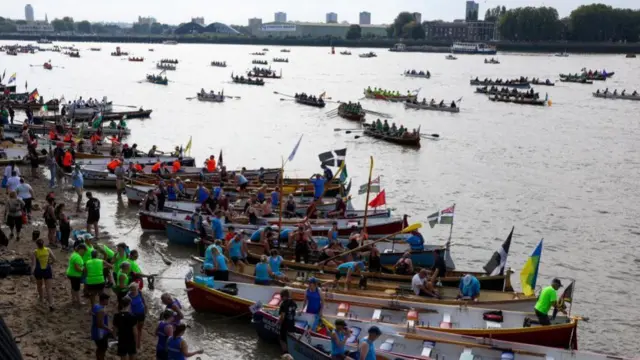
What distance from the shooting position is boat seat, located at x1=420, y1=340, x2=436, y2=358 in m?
13.3

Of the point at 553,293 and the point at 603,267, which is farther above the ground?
the point at 553,293

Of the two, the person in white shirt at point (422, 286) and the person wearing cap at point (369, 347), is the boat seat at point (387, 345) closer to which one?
the person wearing cap at point (369, 347)

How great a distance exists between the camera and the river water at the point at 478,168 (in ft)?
67.4

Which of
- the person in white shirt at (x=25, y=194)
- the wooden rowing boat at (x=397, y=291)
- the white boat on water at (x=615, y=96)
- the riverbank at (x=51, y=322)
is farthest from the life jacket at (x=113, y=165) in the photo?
the white boat on water at (x=615, y=96)

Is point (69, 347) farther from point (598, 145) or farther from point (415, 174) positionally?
point (598, 145)

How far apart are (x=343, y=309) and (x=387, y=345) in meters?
2.05

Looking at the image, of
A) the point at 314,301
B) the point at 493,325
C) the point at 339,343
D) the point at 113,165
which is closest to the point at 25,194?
the point at 113,165

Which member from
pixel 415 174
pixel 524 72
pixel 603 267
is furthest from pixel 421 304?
pixel 524 72

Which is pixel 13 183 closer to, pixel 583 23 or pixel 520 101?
pixel 520 101

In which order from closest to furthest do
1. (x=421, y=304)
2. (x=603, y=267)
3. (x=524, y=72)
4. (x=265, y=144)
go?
(x=421, y=304)
(x=603, y=267)
(x=265, y=144)
(x=524, y=72)

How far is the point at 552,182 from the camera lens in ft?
122

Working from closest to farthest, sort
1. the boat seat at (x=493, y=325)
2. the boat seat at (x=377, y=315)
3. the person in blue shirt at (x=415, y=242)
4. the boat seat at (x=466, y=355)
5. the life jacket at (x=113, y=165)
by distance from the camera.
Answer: the boat seat at (x=466, y=355) < the boat seat at (x=493, y=325) < the boat seat at (x=377, y=315) < the person in blue shirt at (x=415, y=242) < the life jacket at (x=113, y=165)

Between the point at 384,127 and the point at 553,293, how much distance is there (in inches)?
1330

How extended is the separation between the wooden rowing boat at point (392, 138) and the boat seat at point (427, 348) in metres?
32.3
